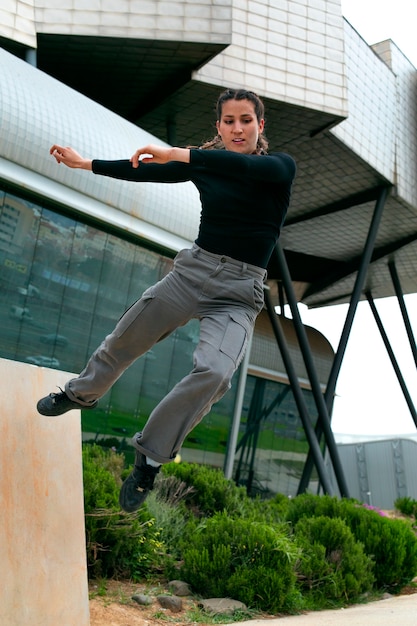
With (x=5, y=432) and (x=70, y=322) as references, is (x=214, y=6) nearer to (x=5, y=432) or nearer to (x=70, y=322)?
(x=70, y=322)

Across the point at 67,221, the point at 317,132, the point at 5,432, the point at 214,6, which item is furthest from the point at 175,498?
the point at 317,132

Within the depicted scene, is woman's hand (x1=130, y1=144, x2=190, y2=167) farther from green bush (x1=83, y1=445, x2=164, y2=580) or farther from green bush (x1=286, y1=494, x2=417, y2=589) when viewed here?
green bush (x1=286, y1=494, x2=417, y2=589)

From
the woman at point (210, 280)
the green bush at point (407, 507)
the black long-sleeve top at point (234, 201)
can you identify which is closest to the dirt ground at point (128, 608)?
the woman at point (210, 280)

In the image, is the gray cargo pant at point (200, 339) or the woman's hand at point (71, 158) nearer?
the gray cargo pant at point (200, 339)

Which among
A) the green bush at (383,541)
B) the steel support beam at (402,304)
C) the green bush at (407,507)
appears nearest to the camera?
the green bush at (383,541)

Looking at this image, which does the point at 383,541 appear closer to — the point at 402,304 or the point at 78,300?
the point at 78,300

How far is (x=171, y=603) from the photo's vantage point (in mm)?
6078

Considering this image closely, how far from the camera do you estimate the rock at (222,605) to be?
6148mm

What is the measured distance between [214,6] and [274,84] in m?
3.31

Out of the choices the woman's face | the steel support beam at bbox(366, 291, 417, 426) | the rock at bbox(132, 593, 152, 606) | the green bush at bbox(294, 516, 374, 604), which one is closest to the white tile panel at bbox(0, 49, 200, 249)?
the green bush at bbox(294, 516, 374, 604)

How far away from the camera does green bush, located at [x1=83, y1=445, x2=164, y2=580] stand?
21.2 ft

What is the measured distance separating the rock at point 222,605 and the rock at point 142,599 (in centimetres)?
56

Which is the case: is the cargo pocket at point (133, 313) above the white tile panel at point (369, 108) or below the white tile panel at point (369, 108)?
below

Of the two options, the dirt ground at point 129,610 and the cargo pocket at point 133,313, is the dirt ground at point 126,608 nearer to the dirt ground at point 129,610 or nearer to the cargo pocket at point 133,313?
the dirt ground at point 129,610
